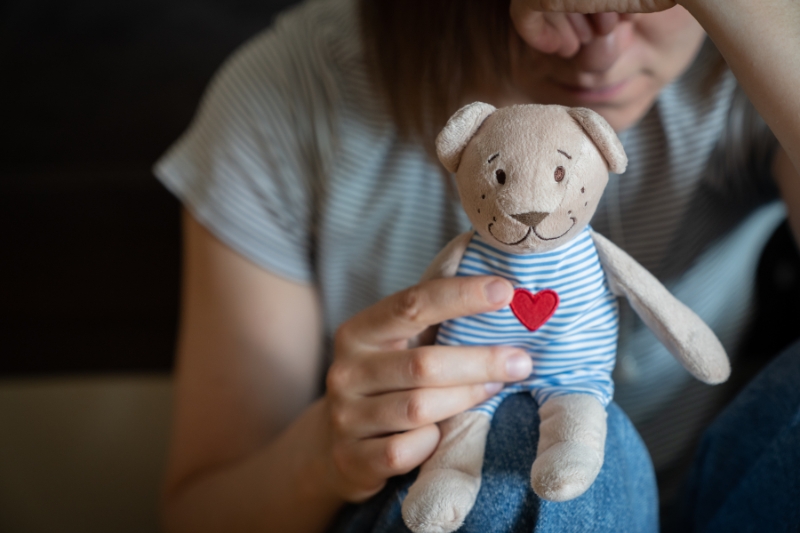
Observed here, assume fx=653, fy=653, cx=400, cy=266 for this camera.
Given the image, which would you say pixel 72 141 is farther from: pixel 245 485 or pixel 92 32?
pixel 245 485

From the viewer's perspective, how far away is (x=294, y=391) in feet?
2.72

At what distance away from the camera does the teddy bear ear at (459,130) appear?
372 millimetres

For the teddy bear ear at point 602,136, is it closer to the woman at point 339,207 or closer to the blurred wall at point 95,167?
the woman at point 339,207

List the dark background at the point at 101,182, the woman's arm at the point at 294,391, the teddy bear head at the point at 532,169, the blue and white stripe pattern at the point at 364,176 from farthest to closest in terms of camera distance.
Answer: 1. the dark background at the point at 101,182
2. the blue and white stripe pattern at the point at 364,176
3. the woman's arm at the point at 294,391
4. the teddy bear head at the point at 532,169

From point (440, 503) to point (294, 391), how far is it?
0.48 m

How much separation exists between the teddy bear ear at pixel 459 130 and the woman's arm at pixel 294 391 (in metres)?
0.08

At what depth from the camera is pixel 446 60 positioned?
58cm

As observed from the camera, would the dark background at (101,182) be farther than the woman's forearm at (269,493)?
Yes

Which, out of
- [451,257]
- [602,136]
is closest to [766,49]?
[602,136]

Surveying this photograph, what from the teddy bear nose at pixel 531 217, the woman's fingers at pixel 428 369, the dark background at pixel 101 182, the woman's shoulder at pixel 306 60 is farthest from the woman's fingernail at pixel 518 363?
the dark background at pixel 101 182

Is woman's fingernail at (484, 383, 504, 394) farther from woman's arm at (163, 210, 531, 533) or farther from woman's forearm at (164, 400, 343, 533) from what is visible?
woman's forearm at (164, 400, 343, 533)

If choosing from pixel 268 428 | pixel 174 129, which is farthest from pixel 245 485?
pixel 174 129

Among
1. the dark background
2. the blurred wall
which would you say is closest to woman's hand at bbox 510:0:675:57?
the dark background

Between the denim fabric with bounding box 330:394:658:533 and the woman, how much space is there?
151 mm
